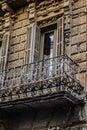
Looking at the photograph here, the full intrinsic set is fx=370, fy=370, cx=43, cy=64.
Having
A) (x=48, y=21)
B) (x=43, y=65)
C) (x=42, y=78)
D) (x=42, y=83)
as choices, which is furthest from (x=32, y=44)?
(x=42, y=83)

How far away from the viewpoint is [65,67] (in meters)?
9.84

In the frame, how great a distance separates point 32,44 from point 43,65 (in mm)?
1273

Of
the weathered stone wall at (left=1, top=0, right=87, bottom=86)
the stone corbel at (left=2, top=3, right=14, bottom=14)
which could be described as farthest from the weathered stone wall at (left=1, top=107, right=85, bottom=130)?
the stone corbel at (left=2, top=3, right=14, bottom=14)

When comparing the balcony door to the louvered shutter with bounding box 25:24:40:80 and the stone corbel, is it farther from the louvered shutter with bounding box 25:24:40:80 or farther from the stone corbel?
the stone corbel

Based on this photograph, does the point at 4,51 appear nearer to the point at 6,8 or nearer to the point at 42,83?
the point at 6,8

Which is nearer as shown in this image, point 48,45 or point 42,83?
point 42,83

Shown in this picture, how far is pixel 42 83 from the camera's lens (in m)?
9.83

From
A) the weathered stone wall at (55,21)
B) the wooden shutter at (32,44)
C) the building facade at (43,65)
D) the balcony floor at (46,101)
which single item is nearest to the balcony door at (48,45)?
the building facade at (43,65)

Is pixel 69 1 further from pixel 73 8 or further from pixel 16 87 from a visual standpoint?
pixel 16 87

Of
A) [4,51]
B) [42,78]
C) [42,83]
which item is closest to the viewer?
[42,83]

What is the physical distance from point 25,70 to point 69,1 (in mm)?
2553

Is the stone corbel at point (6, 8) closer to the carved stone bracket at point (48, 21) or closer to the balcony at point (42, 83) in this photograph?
the carved stone bracket at point (48, 21)

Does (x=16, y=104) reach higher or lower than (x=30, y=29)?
lower

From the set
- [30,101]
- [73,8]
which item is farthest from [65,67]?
[73,8]
